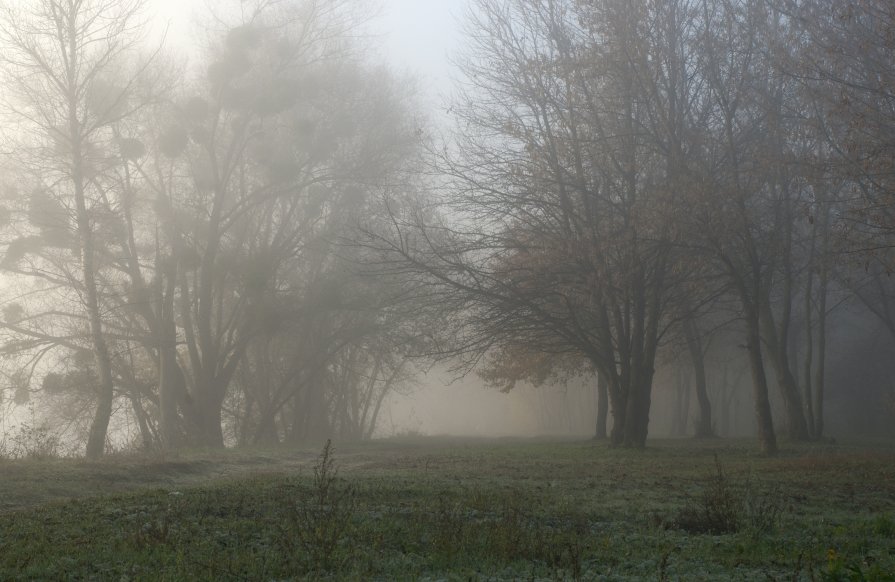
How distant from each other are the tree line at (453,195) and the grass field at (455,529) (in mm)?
6373

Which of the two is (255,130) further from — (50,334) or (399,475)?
(399,475)

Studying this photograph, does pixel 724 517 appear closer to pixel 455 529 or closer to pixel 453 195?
pixel 455 529

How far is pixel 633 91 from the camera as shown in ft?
61.1

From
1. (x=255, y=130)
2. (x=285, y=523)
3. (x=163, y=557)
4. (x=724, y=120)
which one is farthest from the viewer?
(x=255, y=130)

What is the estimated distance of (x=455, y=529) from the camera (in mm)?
6770

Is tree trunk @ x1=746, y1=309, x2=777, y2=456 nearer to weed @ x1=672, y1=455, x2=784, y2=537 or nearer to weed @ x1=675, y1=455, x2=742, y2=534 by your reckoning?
weed @ x1=672, y1=455, x2=784, y2=537

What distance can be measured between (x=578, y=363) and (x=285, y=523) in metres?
20.5

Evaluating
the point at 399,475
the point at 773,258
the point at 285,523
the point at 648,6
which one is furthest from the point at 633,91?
the point at 285,523

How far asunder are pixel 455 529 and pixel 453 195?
13277 mm

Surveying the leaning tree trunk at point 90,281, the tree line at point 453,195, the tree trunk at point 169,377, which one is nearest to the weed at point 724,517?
the tree line at point 453,195

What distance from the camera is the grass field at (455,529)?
5801mm

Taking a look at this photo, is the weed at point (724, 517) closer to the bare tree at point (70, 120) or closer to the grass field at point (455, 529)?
the grass field at point (455, 529)

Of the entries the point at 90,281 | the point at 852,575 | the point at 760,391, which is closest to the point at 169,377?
the point at 90,281

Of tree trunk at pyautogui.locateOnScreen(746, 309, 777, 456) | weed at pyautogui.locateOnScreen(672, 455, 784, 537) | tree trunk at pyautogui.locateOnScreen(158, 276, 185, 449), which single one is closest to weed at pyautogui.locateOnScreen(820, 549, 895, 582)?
weed at pyautogui.locateOnScreen(672, 455, 784, 537)
